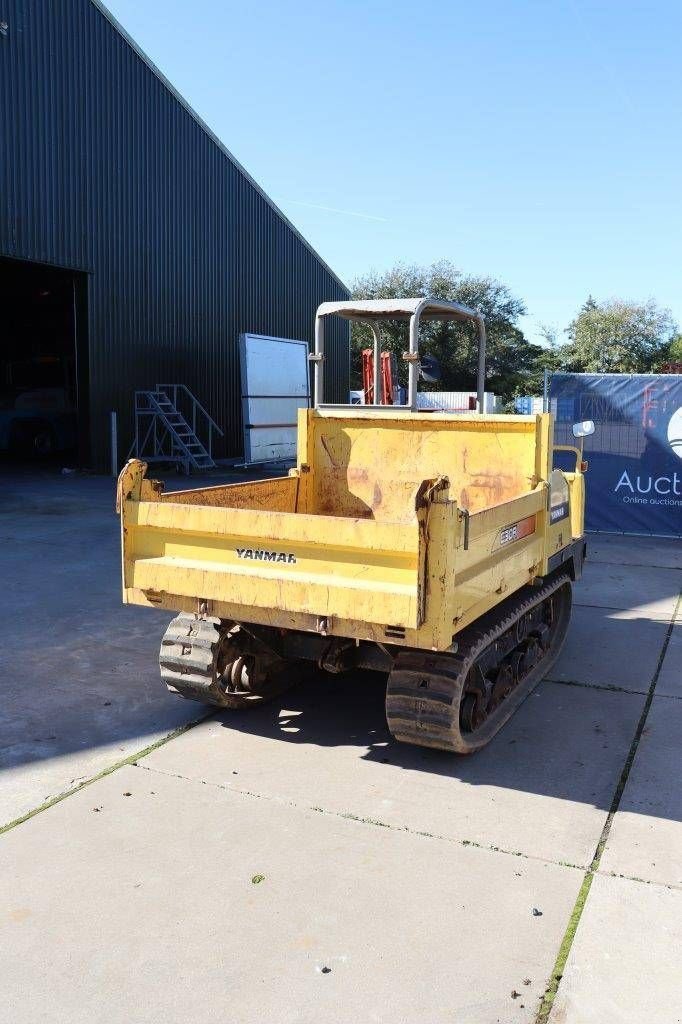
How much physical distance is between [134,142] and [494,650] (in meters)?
16.3

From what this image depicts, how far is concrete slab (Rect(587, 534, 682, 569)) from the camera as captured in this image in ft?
33.4

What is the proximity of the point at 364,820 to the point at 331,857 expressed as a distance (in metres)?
0.35

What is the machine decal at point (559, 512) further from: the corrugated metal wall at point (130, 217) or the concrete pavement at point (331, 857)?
the corrugated metal wall at point (130, 217)

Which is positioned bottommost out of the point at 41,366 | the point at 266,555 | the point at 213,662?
the point at 213,662

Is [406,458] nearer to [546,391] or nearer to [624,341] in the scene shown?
[546,391]

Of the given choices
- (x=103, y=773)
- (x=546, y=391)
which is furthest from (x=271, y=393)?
(x=103, y=773)

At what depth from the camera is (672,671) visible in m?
6.09

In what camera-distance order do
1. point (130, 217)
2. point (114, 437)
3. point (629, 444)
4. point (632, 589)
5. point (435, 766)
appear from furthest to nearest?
point (130, 217)
point (114, 437)
point (629, 444)
point (632, 589)
point (435, 766)

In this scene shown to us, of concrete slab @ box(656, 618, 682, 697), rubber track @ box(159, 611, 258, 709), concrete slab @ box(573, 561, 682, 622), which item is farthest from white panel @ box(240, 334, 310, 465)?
rubber track @ box(159, 611, 258, 709)

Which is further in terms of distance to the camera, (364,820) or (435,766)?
(435,766)

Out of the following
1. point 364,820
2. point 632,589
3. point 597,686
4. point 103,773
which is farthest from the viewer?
point 632,589

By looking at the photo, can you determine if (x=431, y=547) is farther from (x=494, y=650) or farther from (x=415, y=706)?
(x=494, y=650)

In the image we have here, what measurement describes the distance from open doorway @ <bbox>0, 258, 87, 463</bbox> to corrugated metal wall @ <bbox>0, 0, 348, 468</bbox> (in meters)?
0.83

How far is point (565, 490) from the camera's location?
6.02m
